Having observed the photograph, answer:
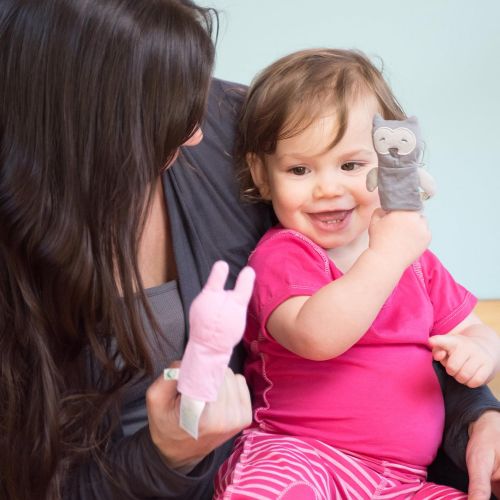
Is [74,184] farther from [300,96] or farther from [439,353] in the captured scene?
[439,353]

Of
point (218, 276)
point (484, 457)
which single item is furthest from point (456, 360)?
point (218, 276)

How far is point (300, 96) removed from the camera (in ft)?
3.47

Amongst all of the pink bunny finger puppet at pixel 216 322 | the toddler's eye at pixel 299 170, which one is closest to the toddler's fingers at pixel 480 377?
the toddler's eye at pixel 299 170

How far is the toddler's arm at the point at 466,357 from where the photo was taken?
1.01 meters

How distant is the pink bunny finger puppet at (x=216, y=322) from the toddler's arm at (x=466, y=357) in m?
0.39

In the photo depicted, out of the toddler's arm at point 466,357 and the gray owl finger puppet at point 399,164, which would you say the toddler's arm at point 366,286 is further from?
the toddler's arm at point 466,357

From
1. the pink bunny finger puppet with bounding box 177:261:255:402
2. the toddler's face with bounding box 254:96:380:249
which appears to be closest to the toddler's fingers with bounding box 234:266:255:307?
the pink bunny finger puppet with bounding box 177:261:255:402

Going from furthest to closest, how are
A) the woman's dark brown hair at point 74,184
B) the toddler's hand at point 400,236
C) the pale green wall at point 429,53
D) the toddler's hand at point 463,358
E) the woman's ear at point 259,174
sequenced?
the pale green wall at point 429,53, the woman's ear at point 259,174, the toddler's hand at point 463,358, the toddler's hand at point 400,236, the woman's dark brown hair at point 74,184

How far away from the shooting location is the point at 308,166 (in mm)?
1053

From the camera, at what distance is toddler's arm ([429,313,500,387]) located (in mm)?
1015

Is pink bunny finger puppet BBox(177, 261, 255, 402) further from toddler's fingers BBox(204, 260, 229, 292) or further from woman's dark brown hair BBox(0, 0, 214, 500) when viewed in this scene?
woman's dark brown hair BBox(0, 0, 214, 500)

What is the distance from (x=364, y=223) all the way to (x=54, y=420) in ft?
1.50

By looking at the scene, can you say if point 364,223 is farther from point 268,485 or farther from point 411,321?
point 268,485

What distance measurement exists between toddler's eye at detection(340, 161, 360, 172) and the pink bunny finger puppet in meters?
0.39
